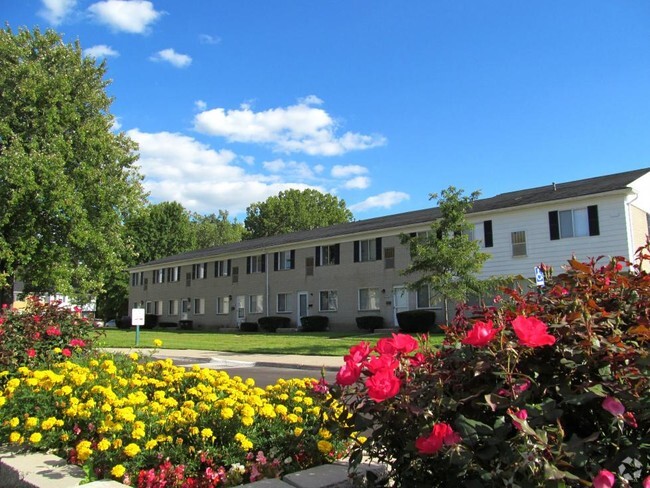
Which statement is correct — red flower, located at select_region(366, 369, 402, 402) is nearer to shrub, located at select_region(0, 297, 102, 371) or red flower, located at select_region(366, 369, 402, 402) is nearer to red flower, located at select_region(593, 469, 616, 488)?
red flower, located at select_region(593, 469, 616, 488)

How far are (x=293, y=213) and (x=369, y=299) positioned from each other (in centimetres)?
4173

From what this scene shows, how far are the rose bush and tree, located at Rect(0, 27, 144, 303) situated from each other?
2357 centimetres

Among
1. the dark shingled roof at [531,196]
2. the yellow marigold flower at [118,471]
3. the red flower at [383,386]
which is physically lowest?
the yellow marigold flower at [118,471]

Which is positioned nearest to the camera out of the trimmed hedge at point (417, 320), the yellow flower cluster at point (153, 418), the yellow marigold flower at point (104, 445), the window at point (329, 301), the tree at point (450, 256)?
the yellow marigold flower at point (104, 445)

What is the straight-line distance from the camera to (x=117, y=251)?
93.8 feet

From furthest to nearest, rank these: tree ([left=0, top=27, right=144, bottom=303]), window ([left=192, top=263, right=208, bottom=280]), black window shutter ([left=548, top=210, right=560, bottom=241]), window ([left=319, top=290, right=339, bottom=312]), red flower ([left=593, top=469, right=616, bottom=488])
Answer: window ([left=192, top=263, right=208, bottom=280])
window ([left=319, top=290, right=339, bottom=312])
black window shutter ([left=548, top=210, right=560, bottom=241])
tree ([left=0, top=27, right=144, bottom=303])
red flower ([left=593, top=469, right=616, bottom=488])

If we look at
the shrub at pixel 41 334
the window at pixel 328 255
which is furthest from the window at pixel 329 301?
the shrub at pixel 41 334

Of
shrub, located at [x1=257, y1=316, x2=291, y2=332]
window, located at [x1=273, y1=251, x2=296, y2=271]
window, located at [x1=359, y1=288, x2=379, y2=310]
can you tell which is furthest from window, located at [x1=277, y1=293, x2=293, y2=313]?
window, located at [x1=359, y1=288, x2=379, y2=310]

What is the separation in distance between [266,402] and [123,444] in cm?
120

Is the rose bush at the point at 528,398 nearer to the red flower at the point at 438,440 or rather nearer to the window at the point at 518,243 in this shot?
the red flower at the point at 438,440

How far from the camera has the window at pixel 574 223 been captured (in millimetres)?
24375

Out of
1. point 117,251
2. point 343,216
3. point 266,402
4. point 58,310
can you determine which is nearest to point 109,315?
point 343,216

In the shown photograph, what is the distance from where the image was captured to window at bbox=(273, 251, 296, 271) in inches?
1519

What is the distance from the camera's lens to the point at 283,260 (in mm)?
39406
